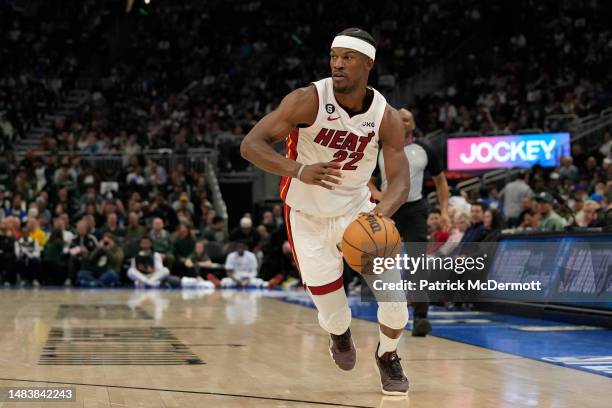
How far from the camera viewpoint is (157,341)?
8.50 metres

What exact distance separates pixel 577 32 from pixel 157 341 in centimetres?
2284

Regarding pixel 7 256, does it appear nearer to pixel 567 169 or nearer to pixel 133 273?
pixel 133 273

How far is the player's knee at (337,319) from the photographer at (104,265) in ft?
44.4

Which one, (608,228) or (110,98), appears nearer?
(608,228)

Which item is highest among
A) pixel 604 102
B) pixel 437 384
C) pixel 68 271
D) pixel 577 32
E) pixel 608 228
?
pixel 577 32

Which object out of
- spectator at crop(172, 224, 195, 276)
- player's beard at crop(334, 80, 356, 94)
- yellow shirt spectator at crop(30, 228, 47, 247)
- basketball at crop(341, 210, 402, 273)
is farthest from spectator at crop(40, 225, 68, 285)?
basketball at crop(341, 210, 402, 273)

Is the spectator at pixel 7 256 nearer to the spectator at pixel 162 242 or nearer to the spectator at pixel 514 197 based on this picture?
the spectator at pixel 162 242

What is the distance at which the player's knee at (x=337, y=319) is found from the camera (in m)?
5.98

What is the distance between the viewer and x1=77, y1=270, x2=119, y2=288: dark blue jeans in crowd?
62.5ft

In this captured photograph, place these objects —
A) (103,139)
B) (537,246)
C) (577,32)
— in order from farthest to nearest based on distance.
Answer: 1. (577,32)
2. (103,139)
3. (537,246)

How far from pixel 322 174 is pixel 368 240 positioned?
0.43m

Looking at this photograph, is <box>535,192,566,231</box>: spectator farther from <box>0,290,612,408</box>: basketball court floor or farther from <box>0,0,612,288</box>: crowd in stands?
<box>0,290,612,408</box>: basketball court floor

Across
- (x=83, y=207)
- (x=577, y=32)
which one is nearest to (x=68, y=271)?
(x=83, y=207)

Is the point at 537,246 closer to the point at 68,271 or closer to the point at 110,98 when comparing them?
the point at 68,271
